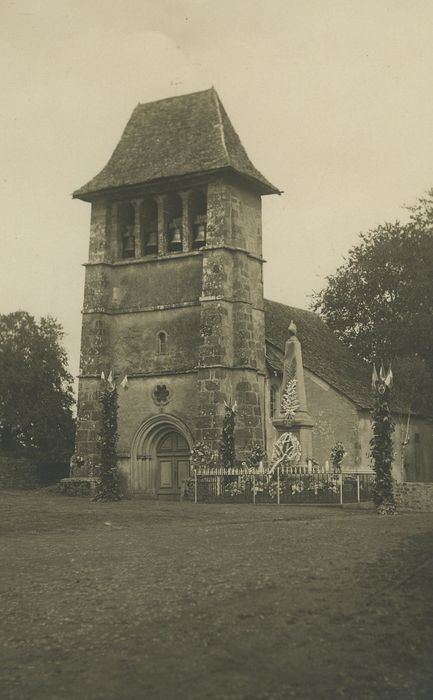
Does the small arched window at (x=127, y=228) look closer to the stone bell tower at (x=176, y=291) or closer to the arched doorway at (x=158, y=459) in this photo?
the stone bell tower at (x=176, y=291)

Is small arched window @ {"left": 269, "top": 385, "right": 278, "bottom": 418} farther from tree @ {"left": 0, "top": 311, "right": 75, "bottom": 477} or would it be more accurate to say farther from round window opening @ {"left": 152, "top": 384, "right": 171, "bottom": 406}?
tree @ {"left": 0, "top": 311, "right": 75, "bottom": 477}

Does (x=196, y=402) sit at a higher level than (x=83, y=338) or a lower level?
lower

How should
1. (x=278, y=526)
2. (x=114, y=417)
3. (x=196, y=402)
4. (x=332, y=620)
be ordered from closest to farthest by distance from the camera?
(x=332, y=620), (x=278, y=526), (x=114, y=417), (x=196, y=402)

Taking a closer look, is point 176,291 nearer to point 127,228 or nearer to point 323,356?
point 127,228

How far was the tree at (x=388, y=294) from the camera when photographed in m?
43.7

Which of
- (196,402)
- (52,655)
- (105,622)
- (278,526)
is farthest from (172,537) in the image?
(196,402)

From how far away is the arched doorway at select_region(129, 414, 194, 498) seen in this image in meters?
34.9

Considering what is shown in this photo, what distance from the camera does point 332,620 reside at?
8125 mm

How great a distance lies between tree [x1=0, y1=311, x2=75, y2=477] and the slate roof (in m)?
13.4

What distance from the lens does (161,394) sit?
34594 millimetres

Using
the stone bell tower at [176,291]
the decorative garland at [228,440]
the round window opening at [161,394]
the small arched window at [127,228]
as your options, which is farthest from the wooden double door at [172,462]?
the small arched window at [127,228]

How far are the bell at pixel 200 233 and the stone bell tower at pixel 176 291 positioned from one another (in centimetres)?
5

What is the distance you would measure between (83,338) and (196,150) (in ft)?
29.7

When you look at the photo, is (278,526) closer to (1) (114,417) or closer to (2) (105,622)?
(2) (105,622)
